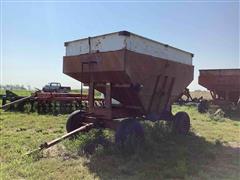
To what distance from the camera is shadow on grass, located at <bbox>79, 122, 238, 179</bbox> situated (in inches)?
191

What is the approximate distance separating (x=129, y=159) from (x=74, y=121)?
2.40 metres

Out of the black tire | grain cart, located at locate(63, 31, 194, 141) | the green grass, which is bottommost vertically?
the green grass

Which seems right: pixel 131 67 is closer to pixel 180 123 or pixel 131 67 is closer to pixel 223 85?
pixel 180 123

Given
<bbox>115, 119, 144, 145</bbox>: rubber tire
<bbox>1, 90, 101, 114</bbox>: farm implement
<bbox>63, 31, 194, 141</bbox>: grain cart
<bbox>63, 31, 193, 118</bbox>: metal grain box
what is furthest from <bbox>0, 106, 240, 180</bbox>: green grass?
<bbox>1, 90, 101, 114</bbox>: farm implement

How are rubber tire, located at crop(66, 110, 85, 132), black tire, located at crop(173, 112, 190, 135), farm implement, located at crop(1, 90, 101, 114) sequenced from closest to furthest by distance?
1. rubber tire, located at crop(66, 110, 85, 132)
2. black tire, located at crop(173, 112, 190, 135)
3. farm implement, located at crop(1, 90, 101, 114)

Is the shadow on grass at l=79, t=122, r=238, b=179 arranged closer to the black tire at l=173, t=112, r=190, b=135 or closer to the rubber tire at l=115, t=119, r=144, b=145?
the rubber tire at l=115, t=119, r=144, b=145

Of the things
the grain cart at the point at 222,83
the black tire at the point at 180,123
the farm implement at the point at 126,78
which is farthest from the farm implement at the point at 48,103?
the black tire at the point at 180,123

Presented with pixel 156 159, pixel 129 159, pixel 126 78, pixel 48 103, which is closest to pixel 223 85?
pixel 48 103

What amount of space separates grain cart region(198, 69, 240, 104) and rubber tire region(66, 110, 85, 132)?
28.0ft

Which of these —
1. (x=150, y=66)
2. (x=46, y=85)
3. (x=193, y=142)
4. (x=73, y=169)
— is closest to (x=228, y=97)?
(x=193, y=142)

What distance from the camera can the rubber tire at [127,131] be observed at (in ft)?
19.4

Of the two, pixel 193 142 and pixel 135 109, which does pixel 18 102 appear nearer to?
pixel 135 109

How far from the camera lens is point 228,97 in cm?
1418

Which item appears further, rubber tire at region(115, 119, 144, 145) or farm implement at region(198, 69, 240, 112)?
farm implement at region(198, 69, 240, 112)
